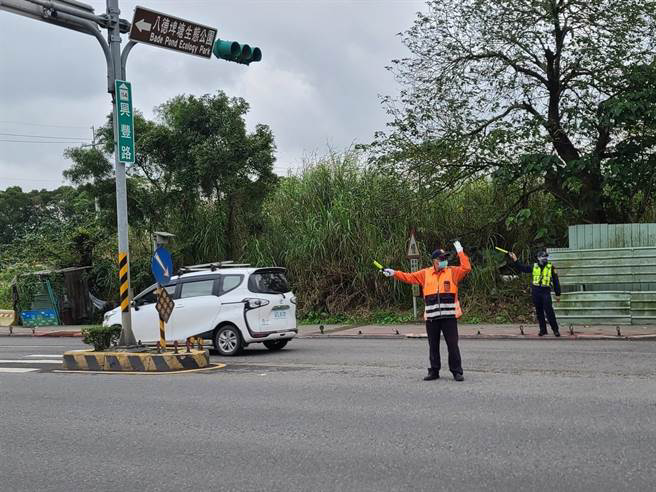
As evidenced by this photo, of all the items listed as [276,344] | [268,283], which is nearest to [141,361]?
[268,283]

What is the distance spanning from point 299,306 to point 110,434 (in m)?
15.4

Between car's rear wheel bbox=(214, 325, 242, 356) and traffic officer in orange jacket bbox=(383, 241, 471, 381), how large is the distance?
184 inches

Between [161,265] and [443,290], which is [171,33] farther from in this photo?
[443,290]

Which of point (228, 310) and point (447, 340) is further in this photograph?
point (228, 310)

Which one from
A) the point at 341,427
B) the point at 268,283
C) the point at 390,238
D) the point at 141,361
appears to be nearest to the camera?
the point at 341,427

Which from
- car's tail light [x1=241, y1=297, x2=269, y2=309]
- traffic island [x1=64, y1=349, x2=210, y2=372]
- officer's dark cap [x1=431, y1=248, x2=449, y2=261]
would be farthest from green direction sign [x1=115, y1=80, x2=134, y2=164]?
officer's dark cap [x1=431, y1=248, x2=449, y2=261]

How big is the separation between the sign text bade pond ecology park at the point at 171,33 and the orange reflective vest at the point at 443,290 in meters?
6.55

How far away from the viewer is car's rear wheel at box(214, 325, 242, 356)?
1344 centimetres

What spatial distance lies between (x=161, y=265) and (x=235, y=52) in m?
4.36

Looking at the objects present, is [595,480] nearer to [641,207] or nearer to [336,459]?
[336,459]

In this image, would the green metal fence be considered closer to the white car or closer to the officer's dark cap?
the white car

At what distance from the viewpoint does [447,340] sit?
31.7 feet

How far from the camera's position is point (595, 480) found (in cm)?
519

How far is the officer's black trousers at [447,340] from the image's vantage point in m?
9.63
